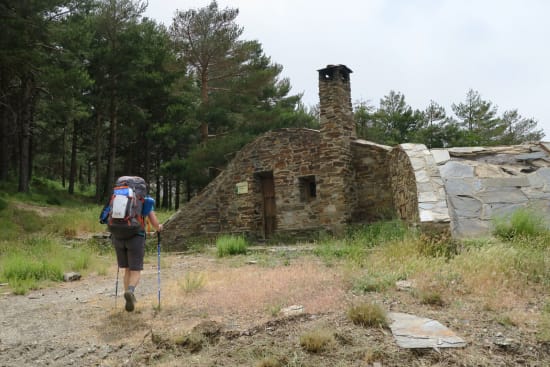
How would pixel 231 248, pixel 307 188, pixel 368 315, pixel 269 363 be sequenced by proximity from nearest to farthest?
pixel 269 363 → pixel 368 315 → pixel 231 248 → pixel 307 188

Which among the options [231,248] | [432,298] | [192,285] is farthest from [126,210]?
[231,248]

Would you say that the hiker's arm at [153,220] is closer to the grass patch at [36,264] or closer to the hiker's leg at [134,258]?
the hiker's leg at [134,258]

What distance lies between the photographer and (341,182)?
11.9m

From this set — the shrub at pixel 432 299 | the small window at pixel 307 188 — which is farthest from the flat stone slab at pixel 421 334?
the small window at pixel 307 188

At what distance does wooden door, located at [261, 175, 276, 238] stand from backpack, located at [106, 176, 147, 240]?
8208 mm

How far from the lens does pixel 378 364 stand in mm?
3592

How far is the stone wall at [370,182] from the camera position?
1184 centimetres

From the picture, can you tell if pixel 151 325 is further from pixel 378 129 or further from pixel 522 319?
pixel 378 129

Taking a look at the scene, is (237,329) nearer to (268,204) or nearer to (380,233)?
(380,233)

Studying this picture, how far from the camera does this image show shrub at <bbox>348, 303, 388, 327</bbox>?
166 inches

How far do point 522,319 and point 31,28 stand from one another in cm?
1688

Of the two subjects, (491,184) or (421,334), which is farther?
(491,184)

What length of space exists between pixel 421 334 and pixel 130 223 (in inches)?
131

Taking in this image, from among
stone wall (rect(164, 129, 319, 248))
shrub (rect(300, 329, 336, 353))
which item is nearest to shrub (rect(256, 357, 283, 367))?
shrub (rect(300, 329, 336, 353))
